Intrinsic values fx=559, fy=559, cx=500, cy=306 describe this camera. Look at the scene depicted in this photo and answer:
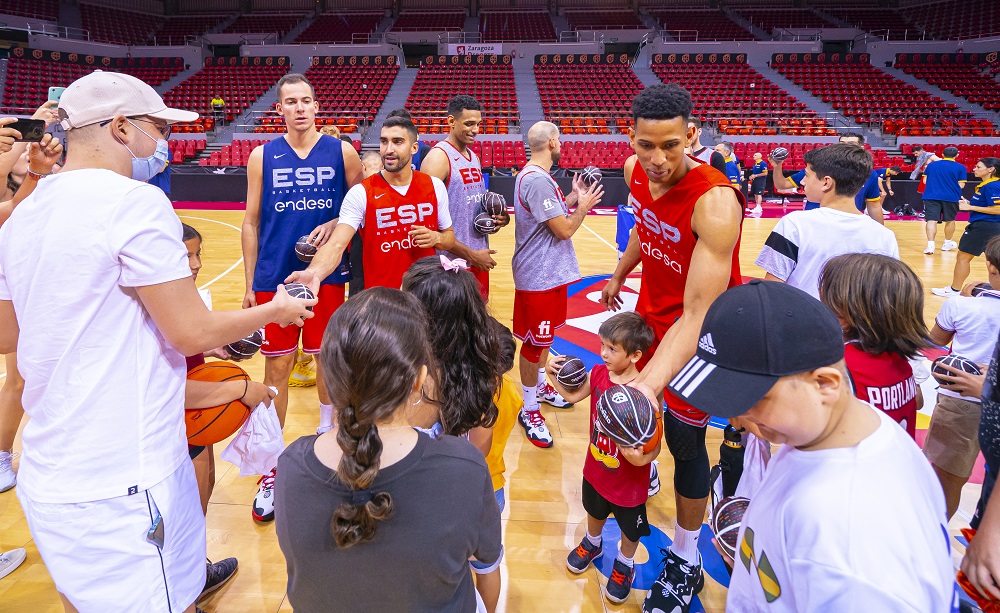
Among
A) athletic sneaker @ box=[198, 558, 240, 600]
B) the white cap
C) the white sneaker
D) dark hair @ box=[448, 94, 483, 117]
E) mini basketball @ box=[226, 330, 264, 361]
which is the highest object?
dark hair @ box=[448, 94, 483, 117]

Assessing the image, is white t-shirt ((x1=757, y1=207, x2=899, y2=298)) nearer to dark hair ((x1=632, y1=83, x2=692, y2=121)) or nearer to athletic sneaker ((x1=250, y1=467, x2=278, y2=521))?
dark hair ((x1=632, y1=83, x2=692, y2=121))

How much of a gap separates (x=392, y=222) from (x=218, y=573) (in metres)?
1.90

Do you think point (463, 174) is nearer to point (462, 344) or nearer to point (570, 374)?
point (570, 374)

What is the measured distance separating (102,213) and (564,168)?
14287mm

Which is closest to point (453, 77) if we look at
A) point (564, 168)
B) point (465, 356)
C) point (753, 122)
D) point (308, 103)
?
point (564, 168)

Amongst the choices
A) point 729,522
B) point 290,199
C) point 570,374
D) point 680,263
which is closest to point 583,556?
point 570,374

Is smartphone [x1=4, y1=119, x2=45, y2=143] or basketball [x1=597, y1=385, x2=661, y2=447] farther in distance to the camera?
smartphone [x1=4, y1=119, x2=45, y2=143]

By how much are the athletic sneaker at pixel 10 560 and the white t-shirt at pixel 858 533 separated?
3.17m

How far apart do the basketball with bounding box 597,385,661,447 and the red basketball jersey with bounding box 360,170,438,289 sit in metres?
1.88

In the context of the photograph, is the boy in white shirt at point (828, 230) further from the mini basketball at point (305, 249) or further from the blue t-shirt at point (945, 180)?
the blue t-shirt at point (945, 180)

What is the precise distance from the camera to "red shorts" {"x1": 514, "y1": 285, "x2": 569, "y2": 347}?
12.5 feet

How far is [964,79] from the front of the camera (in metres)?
20.7

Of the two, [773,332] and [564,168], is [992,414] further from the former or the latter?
[564,168]

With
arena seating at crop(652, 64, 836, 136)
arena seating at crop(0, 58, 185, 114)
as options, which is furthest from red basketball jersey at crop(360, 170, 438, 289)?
arena seating at crop(0, 58, 185, 114)
